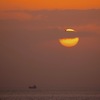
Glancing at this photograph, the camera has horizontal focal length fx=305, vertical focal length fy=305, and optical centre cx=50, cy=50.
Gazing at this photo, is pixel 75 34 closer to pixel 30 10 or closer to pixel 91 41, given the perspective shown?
pixel 91 41

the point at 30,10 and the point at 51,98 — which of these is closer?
the point at 51,98

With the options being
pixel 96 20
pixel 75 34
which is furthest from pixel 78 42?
pixel 96 20

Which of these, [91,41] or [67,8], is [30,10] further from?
[91,41]

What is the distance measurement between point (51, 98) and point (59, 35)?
2041mm

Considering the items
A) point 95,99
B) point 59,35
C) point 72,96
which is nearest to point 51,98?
point 72,96

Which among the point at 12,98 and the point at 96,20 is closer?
the point at 12,98

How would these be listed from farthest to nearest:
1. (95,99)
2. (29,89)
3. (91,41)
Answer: (91,41), (29,89), (95,99)

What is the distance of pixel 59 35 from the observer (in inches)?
275

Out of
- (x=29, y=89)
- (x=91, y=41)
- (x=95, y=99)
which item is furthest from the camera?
(x=91, y=41)

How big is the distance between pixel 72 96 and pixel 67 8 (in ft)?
7.52

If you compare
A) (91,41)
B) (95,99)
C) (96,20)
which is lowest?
(95,99)

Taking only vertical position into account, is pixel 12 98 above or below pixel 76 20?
below

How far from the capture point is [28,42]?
278 inches

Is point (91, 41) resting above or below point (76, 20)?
below
